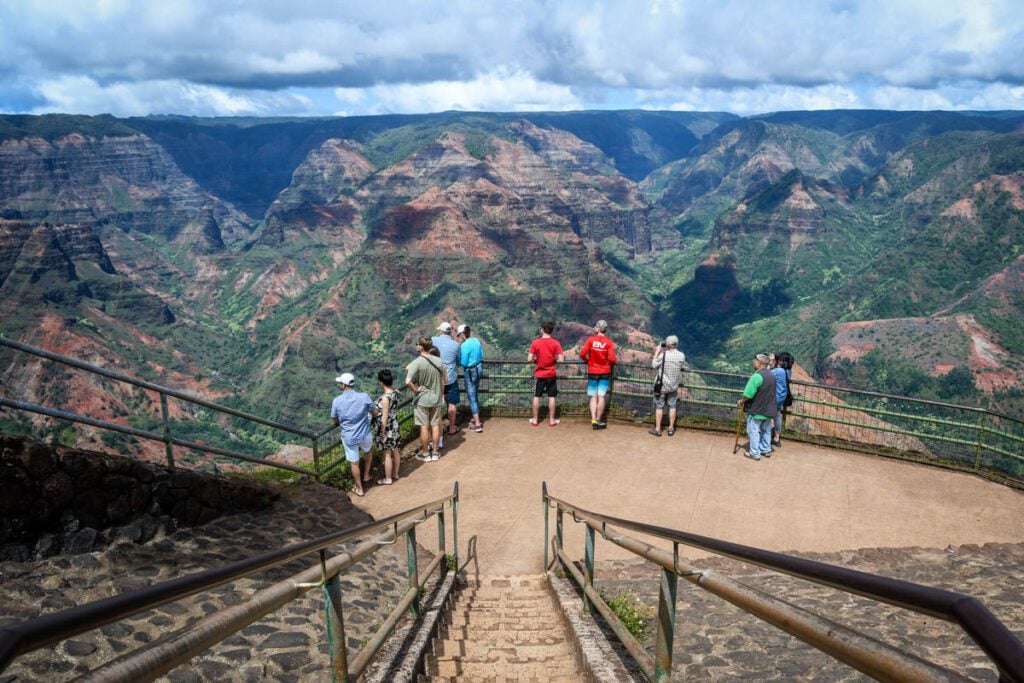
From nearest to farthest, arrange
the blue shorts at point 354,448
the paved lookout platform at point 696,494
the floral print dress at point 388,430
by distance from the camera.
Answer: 1. the paved lookout platform at point 696,494
2. the blue shorts at point 354,448
3. the floral print dress at point 388,430

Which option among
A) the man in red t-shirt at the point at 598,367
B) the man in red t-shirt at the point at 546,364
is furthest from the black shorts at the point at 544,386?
the man in red t-shirt at the point at 598,367

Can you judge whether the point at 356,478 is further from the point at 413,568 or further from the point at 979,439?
the point at 979,439

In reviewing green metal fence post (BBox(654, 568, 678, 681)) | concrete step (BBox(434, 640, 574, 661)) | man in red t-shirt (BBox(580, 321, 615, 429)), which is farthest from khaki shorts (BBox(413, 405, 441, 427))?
green metal fence post (BBox(654, 568, 678, 681))

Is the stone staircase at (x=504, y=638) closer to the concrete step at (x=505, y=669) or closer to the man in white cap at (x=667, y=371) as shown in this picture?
the concrete step at (x=505, y=669)

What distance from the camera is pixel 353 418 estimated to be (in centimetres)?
963

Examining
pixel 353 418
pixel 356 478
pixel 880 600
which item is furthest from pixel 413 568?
pixel 356 478

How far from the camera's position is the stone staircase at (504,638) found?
472 centimetres

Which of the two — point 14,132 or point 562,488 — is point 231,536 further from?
point 14,132

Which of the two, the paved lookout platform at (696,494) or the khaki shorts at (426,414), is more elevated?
the khaki shorts at (426,414)

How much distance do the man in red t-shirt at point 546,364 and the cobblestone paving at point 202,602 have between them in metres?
5.23

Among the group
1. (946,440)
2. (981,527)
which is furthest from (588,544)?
(946,440)

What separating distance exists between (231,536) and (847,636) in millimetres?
6747

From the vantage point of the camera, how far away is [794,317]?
155500 mm

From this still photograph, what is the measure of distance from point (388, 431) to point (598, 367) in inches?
154
